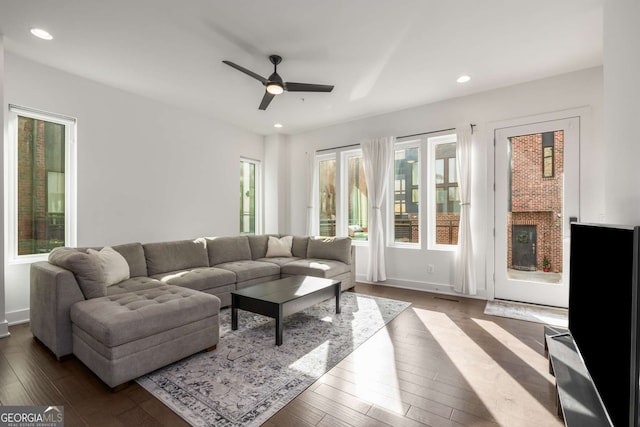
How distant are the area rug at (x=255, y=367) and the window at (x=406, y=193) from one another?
1752 mm

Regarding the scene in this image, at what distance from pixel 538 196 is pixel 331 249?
2.86 m

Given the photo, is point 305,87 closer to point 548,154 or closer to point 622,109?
point 622,109

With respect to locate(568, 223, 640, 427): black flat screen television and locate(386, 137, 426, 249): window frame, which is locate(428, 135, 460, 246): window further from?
locate(568, 223, 640, 427): black flat screen television

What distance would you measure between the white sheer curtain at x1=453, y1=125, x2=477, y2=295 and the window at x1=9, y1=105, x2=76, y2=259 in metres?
4.98

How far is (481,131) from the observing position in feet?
13.7

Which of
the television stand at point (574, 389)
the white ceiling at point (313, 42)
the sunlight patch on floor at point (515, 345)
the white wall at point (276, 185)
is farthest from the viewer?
the white wall at point (276, 185)

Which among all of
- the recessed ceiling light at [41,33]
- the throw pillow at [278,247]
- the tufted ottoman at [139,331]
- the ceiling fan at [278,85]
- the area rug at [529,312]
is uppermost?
the recessed ceiling light at [41,33]

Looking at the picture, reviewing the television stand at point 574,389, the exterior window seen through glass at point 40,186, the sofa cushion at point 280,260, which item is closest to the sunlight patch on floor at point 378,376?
the television stand at point 574,389

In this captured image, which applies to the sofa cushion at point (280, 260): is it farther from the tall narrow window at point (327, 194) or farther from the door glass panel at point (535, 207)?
the door glass panel at point (535, 207)

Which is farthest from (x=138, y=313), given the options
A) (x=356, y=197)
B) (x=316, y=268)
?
(x=356, y=197)

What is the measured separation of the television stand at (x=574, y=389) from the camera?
1235 mm

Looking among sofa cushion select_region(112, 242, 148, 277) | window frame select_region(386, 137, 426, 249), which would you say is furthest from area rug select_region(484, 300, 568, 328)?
sofa cushion select_region(112, 242, 148, 277)

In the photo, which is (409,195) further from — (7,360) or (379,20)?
(7,360)

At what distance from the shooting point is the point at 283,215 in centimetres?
632
